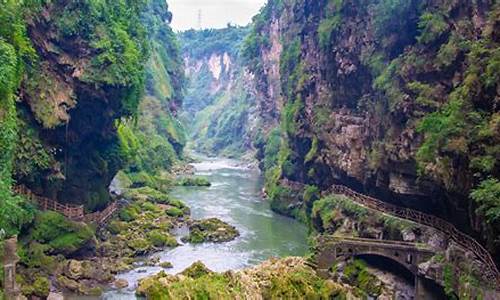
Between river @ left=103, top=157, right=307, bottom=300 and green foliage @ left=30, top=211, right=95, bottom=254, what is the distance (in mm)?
3522

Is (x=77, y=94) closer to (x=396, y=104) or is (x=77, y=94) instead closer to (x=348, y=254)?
(x=396, y=104)

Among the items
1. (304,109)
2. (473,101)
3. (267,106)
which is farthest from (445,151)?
(267,106)

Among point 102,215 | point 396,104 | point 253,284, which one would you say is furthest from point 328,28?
point 253,284

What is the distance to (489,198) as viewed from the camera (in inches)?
945

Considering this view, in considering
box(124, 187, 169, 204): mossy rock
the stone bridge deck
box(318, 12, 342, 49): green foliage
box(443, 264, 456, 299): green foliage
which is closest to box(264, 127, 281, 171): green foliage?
box(124, 187, 169, 204): mossy rock

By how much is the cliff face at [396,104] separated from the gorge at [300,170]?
0.13 m

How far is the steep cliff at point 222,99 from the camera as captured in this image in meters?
139

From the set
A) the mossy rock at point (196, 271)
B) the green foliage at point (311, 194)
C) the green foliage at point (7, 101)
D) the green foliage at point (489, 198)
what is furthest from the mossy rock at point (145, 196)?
the green foliage at point (489, 198)

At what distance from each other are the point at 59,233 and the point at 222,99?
140m

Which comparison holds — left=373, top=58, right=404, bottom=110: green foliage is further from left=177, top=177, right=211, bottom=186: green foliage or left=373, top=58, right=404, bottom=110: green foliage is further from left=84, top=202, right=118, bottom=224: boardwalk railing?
left=177, top=177, right=211, bottom=186: green foliage

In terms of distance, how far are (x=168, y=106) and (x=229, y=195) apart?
122 ft

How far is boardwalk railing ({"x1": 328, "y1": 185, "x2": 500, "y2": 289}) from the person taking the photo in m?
25.9

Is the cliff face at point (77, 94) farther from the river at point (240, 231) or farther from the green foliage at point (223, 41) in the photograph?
the green foliage at point (223, 41)

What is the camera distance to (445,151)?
29297 millimetres
